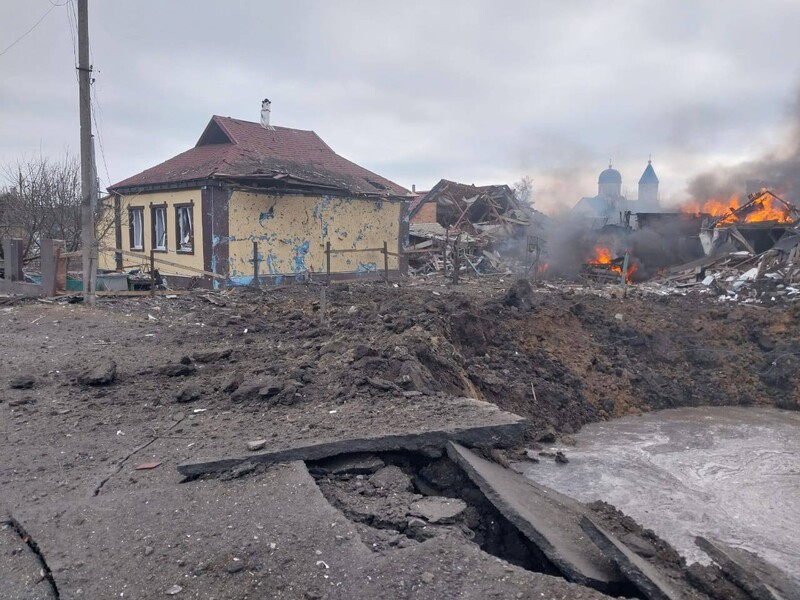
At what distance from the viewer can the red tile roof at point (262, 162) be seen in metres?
18.5

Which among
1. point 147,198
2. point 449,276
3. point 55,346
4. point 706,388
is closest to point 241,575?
point 55,346

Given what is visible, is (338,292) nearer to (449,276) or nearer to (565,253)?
(449,276)

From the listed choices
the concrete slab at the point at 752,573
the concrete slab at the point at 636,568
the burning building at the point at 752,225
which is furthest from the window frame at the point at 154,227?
the burning building at the point at 752,225

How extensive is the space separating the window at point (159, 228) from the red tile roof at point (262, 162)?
2.94ft

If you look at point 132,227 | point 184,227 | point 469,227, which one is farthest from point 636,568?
point 469,227

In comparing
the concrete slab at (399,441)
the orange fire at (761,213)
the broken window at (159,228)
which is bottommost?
the concrete slab at (399,441)

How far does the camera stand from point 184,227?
19.1 m

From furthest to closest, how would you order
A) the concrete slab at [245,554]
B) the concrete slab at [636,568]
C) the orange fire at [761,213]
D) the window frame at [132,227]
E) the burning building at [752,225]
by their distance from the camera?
1. the orange fire at [761,213]
2. the burning building at [752,225]
3. the window frame at [132,227]
4. the concrete slab at [636,568]
5. the concrete slab at [245,554]

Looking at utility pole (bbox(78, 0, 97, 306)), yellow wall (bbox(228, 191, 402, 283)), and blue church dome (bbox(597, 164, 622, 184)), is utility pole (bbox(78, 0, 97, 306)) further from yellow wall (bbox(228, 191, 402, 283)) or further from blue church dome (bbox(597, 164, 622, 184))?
blue church dome (bbox(597, 164, 622, 184))

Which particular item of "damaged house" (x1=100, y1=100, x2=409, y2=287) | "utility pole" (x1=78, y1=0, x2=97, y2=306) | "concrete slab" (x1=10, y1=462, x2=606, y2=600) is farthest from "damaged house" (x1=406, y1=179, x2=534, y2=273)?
"concrete slab" (x1=10, y1=462, x2=606, y2=600)

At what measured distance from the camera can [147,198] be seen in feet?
66.8

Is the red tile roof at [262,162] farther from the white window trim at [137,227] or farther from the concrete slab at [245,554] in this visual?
the concrete slab at [245,554]

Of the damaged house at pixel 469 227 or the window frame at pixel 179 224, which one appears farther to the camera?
the damaged house at pixel 469 227

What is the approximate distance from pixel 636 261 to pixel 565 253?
2903 millimetres
